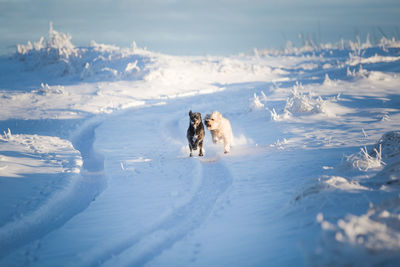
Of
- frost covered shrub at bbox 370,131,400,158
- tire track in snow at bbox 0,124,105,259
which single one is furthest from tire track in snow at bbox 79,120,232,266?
frost covered shrub at bbox 370,131,400,158

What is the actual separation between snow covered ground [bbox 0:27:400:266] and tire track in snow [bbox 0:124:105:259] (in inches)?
1.2

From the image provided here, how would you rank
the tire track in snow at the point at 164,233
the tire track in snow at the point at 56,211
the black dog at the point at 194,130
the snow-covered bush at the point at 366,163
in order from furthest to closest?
the black dog at the point at 194,130 → the snow-covered bush at the point at 366,163 → the tire track in snow at the point at 56,211 → the tire track in snow at the point at 164,233

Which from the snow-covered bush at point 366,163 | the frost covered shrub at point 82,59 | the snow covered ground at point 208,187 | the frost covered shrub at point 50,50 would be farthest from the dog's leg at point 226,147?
the frost covered shrub at point 50,50

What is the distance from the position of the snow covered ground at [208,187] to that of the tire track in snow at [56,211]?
1.2 inches

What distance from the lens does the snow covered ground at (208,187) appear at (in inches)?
123

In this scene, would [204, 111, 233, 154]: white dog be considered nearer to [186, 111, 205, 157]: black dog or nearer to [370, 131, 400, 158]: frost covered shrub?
[186, 111, 205, 157]: black dog

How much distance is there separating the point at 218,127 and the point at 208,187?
2722mm

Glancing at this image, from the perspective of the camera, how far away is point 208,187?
577 cm

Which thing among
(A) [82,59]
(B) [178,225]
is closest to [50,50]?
(A) [82,59]

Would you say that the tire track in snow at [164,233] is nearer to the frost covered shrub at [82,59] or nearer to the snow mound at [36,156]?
the snow mound at [36,156]

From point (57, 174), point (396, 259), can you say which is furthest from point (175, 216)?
point (57, 174)

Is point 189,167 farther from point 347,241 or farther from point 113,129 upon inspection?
point 113,129

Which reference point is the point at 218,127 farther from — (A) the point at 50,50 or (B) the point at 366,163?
(A) the point at 50,50

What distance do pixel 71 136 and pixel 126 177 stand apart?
5.97 m
